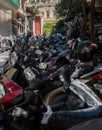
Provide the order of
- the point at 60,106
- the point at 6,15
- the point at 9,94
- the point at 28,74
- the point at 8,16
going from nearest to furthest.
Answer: the point at 60,106 < the point at 9,94 < the point at 28,74 < the point at 6,15 < the point at 8,16

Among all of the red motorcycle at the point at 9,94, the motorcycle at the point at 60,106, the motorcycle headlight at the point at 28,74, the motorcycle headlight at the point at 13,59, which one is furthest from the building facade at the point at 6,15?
the motorcycle at the point at 60,106

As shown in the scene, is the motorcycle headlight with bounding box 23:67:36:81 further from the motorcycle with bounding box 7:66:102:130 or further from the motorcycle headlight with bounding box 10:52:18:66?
the motorcycle with bounding box 7:66:102:130

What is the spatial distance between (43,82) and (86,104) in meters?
1.31

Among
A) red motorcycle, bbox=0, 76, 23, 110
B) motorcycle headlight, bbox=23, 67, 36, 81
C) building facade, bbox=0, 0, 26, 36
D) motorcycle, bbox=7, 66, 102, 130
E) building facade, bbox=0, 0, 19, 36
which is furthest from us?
building facade, bbox=0, 0, 26, 36

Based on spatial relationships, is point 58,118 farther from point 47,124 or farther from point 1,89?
point 1,89

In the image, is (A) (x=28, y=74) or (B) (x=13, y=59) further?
(B) (x=13, y=59)

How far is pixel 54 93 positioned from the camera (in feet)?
18.2

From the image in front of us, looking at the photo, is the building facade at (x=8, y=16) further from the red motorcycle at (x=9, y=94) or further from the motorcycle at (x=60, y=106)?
the motorcycle at (x=60, y=106)

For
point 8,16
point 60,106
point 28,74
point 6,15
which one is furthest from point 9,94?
point 8,16

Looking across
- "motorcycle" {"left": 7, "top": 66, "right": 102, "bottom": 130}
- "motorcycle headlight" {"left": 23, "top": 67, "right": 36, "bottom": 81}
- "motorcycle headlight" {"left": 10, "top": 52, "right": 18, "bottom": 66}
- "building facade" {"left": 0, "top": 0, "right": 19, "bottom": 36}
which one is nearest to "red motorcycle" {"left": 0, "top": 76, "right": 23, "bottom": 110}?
"motorcycle" {"left": 7, "top": 66, "right": 102, "bottom": 130}

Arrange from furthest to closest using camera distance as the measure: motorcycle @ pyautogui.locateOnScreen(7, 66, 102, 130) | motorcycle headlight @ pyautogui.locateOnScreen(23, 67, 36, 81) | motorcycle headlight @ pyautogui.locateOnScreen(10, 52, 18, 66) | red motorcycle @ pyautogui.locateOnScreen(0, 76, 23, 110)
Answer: motorcycle headlight @ pyautogui.locateOnScreen(10, 52, 18, 66)
motorcycle headlight @ pyautogui.locateOnScreen(23, 67, 36, 81)
red motorcycle @ pyautogui.locateOnScreen(0, 76, 23, 110)
motorcycle @ pyautogui.locateOnScreen(7, 66, 102, 130)

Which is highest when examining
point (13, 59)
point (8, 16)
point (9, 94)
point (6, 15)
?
point (6, 15)

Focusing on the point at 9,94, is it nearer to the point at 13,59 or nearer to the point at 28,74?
the point at 28,74

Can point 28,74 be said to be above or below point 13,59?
below
